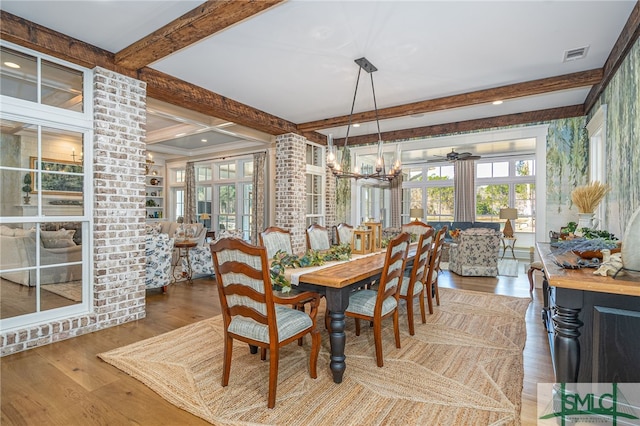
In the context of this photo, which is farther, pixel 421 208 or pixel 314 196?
pixel 421 208

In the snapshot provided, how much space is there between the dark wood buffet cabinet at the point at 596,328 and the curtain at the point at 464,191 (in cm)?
789

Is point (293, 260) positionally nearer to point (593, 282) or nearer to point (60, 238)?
point (593, 282)

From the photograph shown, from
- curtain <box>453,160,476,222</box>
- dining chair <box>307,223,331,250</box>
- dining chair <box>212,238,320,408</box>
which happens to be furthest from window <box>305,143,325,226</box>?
dining chair <box>212,238,320,408</box>

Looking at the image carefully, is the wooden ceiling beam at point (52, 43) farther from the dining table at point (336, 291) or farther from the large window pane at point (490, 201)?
the large window pane at point (490, 201)

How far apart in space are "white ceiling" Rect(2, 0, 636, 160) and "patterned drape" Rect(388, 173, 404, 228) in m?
5.03

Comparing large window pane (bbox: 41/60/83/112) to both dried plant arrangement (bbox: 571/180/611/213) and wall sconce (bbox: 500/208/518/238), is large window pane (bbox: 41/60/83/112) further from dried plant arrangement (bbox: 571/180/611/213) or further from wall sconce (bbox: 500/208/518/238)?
wall sconce (bbox: 500/208/518/238)

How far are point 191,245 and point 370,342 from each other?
356 cm

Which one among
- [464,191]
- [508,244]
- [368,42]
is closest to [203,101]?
[368,42]

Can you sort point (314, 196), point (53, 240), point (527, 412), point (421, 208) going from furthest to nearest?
point (421, 208) → point (314, 196) → point (53, 240) → point (527, 412)

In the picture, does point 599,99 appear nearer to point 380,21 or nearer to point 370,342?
point 380,21

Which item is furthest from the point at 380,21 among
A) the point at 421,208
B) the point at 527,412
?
the point at 421,208

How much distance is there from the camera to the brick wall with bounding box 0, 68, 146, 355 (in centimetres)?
319

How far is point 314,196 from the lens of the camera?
23.2 ft

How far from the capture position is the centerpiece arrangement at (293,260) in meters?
2.31
